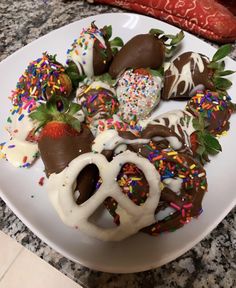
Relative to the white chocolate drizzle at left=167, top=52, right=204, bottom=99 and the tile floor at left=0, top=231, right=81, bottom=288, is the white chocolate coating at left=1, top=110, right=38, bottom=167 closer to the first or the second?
the tile floor at left=0, top=231, right=81, bottom=288

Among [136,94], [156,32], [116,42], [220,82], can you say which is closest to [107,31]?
[116,42]

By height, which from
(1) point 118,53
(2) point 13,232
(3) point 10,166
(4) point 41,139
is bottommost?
(2) point 13,232

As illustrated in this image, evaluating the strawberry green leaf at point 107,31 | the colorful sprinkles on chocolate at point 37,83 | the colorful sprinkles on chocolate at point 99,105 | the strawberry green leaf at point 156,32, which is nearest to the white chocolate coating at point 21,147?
the colorful sprinkles on chocolate at point 37,83

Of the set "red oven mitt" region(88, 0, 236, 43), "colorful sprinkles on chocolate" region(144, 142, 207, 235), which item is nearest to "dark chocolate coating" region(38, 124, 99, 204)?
"colorful sprinkles on chocolate" region(144, 142, 207, 235)

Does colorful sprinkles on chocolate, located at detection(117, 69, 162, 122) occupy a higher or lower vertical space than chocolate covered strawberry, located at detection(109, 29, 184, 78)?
lower

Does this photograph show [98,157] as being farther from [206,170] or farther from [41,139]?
[206,170]

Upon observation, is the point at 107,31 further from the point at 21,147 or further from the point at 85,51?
the point at 21,147

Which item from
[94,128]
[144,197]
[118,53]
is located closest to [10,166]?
[94,128]
